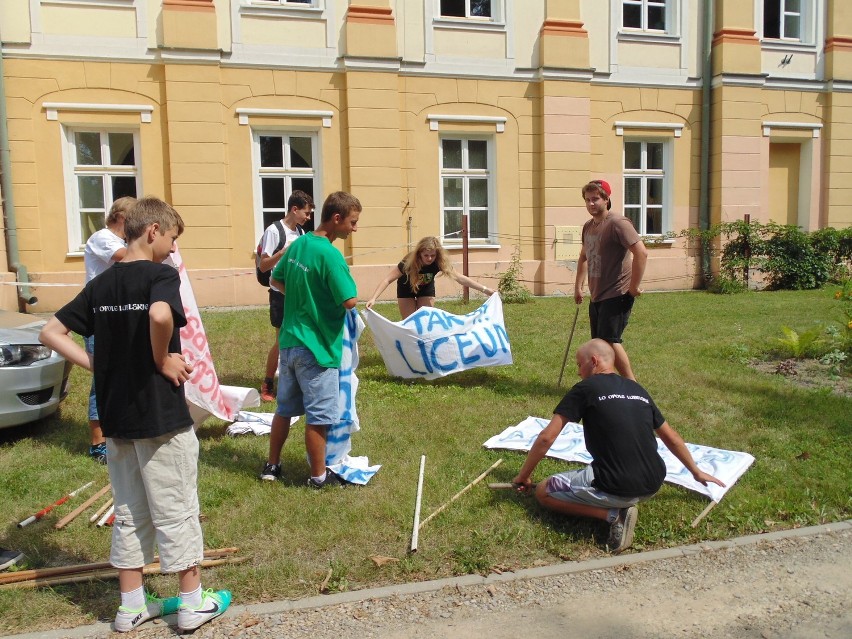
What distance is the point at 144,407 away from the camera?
3232 mm

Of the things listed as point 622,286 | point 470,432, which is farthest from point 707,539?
point 622,286

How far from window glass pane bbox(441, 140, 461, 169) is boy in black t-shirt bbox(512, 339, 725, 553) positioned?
12106 mm

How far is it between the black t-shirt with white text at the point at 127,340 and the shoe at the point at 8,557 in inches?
47.9

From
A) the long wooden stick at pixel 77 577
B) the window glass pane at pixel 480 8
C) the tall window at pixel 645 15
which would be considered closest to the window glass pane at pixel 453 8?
the window glass pane at pixel 480 8

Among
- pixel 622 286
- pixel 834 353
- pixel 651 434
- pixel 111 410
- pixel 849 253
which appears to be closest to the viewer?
pixel 111 410

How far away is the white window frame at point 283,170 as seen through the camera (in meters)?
14.5

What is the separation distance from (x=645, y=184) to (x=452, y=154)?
188 inches

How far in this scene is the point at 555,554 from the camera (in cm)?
411

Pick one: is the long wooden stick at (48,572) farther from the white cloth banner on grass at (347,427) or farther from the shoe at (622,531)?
the shoe at (622,531)

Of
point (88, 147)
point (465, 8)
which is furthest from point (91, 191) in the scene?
point (465, 8)

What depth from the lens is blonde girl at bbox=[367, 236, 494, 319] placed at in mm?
8047

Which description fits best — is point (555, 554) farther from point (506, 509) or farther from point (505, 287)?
point (505, 287)

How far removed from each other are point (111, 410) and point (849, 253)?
710 inches

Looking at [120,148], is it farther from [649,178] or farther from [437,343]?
[649,178]
